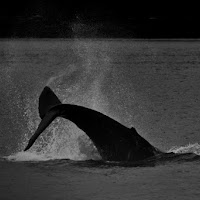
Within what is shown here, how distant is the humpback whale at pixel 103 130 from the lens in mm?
18328

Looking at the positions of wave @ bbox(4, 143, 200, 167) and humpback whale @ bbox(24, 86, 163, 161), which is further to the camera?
wave @ bbox(4, 143, 200, 167)

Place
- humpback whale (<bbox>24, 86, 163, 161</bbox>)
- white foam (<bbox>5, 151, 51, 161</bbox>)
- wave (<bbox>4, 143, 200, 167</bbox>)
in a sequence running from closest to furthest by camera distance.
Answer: humpback whale (<bbox>24, 86, 163, 161</bbox>), wave (<bbox>4, 143, 200, 167</bbox>), white foam (<bbox>5, 151, 51, 161</bbox>)

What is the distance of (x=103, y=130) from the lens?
61.2ft

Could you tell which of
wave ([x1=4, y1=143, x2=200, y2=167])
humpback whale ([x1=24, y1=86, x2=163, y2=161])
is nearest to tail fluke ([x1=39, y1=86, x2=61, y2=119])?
humpback whale ([x1=24, y1=86, x2=163, y2=161])

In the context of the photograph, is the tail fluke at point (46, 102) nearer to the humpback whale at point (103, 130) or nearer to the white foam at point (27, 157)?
the humpback whale at point (103, 130)

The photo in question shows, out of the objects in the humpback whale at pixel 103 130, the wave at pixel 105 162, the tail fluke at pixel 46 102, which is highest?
the tail fluke at pixel 46 102

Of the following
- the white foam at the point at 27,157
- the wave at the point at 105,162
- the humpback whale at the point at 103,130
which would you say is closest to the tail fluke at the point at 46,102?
the humpback whale at the point at 103,130

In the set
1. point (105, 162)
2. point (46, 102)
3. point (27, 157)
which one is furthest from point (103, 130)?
point (27, 157)

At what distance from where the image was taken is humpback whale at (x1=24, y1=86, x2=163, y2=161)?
722 inches

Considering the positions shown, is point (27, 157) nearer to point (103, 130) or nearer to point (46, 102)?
point (46, 102)

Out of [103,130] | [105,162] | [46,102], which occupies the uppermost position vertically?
[46,102]

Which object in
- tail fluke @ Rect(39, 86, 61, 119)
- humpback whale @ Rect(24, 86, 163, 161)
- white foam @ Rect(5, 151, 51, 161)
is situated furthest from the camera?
white foam @ Rect(5, 151, 51, 161)

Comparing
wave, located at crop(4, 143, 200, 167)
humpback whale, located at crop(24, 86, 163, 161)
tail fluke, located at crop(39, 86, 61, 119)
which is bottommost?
wave, located at crop(4, 143, 200, 167)

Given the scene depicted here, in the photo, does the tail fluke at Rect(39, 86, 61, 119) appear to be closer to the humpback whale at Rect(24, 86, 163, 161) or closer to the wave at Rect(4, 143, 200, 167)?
the humpback whale at Rect(24, 86, 163, 161)
